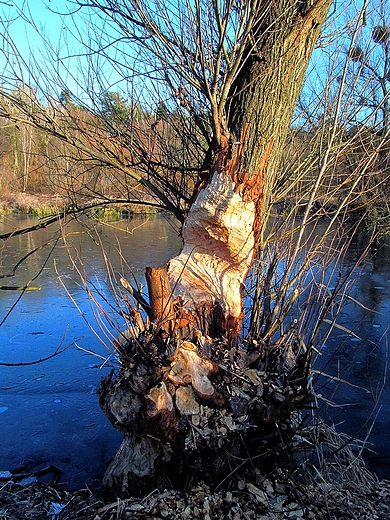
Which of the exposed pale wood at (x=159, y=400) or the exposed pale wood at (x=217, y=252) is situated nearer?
the exposed pale wood at (x=159, y=400)

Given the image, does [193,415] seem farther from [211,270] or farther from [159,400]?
[211,270]

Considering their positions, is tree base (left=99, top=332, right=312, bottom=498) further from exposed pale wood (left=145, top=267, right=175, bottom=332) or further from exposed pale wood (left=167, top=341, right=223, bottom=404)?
exposed pale wood (left=145, top=267, right=175, bottom=332)

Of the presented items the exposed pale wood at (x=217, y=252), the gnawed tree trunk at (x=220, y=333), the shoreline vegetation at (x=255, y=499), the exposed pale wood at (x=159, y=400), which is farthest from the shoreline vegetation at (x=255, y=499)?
the exposed pale wood at (x=217, y=252)

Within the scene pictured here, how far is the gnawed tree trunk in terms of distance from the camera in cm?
248

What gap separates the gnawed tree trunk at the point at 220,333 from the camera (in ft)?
8.15

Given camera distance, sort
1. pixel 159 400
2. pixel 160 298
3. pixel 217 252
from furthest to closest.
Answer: pixel 217 252
pixel 160 298
pixel 159 400

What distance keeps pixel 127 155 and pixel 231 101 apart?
1.33 m

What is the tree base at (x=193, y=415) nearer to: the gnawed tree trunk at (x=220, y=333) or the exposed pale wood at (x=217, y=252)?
the gnawed tree trunk at (x=220, y=333)

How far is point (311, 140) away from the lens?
13.1 feet

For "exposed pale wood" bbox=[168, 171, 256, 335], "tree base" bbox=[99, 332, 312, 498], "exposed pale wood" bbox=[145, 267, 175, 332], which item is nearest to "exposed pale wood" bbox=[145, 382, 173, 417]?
"tree base" bbox=[99, 332, 312, 498]

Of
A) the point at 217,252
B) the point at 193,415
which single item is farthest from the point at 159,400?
the point at 217,252

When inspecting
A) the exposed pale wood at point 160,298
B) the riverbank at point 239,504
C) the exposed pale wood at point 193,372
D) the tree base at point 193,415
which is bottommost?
the riverbank at point 239,504

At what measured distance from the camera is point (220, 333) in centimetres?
289

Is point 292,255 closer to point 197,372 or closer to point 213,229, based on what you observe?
point 213,229
